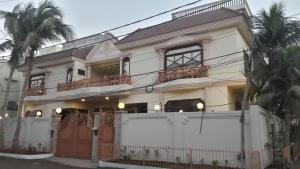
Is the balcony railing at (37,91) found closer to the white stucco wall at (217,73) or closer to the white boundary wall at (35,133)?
the white boundary wall at (35,133)

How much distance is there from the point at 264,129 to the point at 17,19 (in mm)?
15280

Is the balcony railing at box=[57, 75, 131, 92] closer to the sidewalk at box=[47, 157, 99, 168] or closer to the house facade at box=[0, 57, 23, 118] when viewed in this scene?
the sidewalk at box=[47, 157, 99, 168]

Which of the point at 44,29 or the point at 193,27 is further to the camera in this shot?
the point at 44,29

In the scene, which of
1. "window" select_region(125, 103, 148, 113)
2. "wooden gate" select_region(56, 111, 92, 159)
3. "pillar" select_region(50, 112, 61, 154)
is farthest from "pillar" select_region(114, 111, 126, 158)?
"window" select_region(125, 103, 148, 113)

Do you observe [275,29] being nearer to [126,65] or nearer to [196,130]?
[196,130]

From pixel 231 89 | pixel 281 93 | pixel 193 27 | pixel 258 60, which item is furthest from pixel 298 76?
pixel 193 27

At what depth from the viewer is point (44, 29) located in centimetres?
1741

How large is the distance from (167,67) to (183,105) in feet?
7.84

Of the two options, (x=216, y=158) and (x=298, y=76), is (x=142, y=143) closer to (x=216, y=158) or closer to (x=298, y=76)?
(x=216, y=158)

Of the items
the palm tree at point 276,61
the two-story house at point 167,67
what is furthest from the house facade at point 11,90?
the palm tree at point 276,61

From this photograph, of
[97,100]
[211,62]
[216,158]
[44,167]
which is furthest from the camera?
[97,100]

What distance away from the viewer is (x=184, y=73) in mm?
15508

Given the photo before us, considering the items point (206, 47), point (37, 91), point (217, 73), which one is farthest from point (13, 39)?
point (217, 73)

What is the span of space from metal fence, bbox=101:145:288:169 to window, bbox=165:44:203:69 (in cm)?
580
